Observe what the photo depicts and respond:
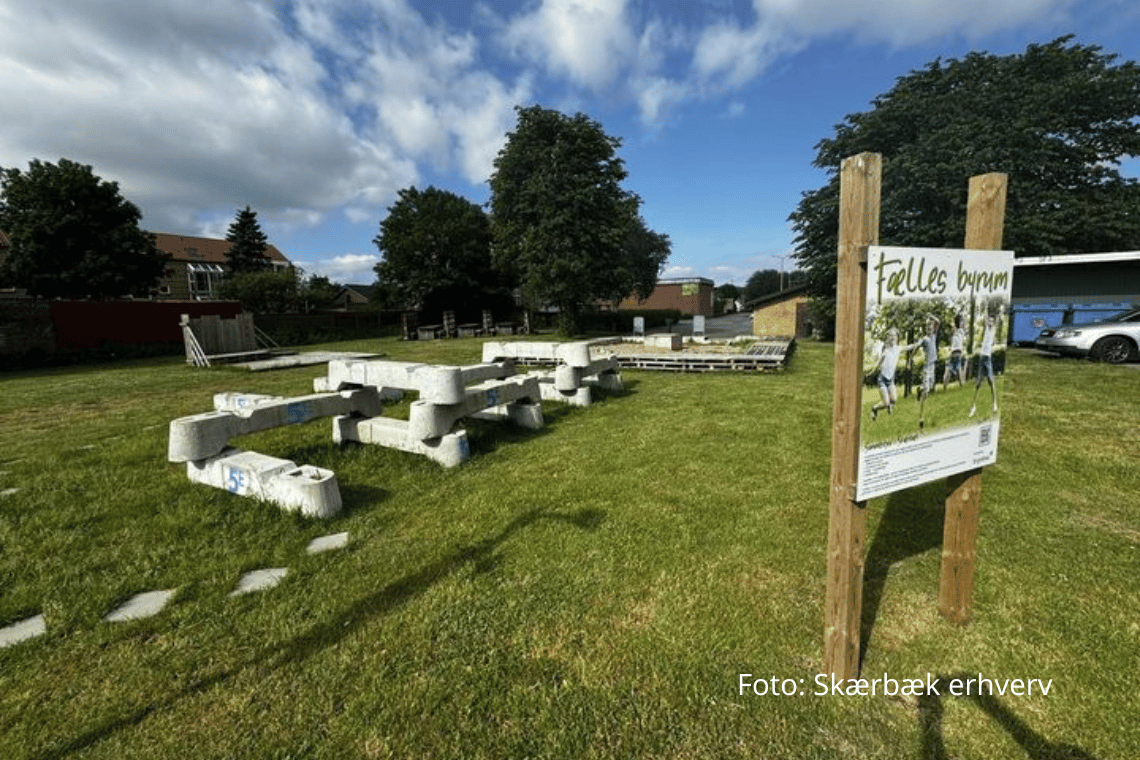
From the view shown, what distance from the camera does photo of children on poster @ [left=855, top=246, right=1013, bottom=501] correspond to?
6.62 feet

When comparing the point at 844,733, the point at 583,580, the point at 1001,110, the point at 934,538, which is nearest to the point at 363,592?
the point at 583,580

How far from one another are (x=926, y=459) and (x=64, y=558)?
521cm

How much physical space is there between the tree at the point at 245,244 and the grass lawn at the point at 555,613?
52.9 m

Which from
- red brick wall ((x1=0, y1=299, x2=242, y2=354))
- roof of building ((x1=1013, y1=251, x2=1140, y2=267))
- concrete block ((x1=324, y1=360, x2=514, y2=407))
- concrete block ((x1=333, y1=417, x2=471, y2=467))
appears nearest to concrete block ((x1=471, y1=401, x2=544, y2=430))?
concrete block ((x1=324, y1=360, x2=514, y2=407))

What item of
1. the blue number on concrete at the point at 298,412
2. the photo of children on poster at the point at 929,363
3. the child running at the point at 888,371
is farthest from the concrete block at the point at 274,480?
the child running at the point at 888,371

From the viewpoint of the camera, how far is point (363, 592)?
2.93 m

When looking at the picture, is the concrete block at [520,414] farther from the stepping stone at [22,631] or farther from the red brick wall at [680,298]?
the red brick wall at [680,298]

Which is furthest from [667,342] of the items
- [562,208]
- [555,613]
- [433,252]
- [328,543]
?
[433,252]

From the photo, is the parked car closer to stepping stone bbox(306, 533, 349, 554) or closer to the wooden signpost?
the wooden signpost

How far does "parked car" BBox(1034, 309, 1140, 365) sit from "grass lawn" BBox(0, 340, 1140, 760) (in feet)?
29.1

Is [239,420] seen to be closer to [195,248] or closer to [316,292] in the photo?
[316,292]

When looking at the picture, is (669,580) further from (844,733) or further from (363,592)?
(363,592)

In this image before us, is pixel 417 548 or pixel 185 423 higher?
pixel 185 423

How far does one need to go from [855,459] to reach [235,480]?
4.58 m
